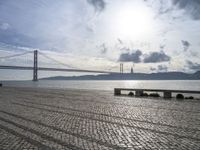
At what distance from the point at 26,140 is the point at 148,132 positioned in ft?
10.3

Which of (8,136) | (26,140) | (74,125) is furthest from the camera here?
(74,125)

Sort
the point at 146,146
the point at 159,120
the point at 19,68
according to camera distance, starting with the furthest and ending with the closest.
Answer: the point at 19,68, the point at 159,120, the point at 146,146

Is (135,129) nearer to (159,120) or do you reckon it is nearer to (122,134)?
(122,134)

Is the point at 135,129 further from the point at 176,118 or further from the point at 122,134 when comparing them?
the point at 176,118

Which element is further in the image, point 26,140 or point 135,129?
point 135,129

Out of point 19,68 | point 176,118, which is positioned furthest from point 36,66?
point 176,118

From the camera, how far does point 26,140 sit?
6.26 m

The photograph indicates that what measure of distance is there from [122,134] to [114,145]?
1.12 meters

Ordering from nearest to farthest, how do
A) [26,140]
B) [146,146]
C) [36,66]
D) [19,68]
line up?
1. [146,146]
2. [26,140]
3. [19,68]
4. [36,66]

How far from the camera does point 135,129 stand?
24.6 feet

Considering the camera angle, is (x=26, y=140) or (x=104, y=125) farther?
(x=104, y=125)

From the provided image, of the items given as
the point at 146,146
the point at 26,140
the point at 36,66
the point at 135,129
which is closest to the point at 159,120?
the point at 135,129

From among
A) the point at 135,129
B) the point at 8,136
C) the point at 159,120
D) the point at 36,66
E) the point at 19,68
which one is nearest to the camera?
the point at 8,136

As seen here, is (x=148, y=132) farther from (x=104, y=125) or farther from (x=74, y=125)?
(x=74, y=125)
